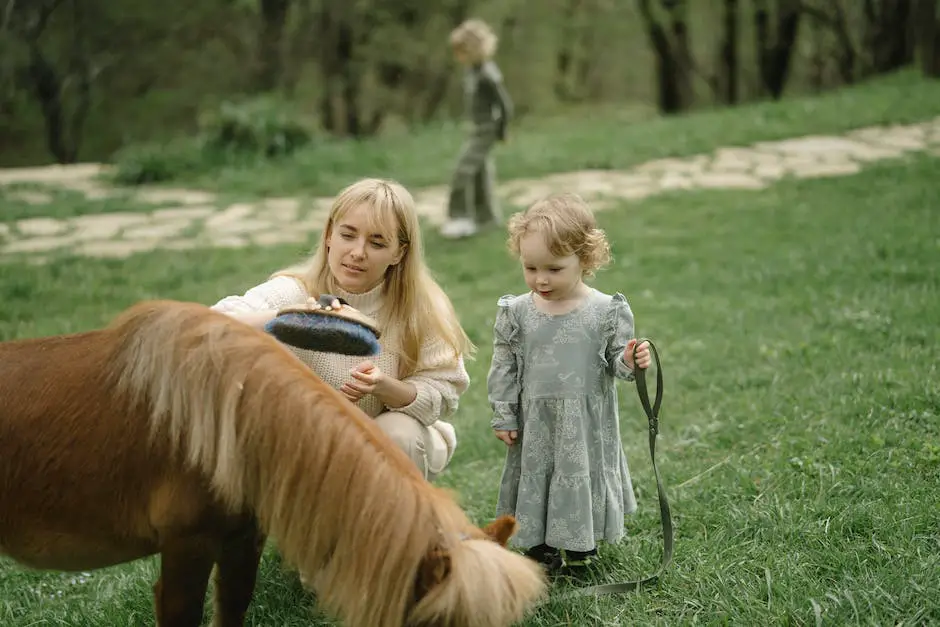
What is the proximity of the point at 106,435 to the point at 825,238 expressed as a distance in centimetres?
616

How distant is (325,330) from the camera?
7.80ft

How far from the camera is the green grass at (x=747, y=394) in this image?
2916 millimetres

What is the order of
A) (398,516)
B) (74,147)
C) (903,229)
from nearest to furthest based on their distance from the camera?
1. (398,516)
2. (903,229)
3. (74,147)

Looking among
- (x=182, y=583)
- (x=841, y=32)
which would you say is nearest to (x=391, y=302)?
(x=182, y=583)

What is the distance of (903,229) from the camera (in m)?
6.98

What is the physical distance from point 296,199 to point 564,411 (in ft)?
22.3

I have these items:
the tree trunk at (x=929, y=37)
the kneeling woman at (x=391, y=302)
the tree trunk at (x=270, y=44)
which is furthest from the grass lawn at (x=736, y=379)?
the tree trunk at (x=270, y=44)

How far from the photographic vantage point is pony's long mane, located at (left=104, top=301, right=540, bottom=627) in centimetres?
195

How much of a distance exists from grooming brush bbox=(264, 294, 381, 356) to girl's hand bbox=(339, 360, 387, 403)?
23cm

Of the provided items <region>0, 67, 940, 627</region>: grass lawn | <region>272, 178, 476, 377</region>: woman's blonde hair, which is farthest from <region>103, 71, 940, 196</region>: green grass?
<region>272, 178, 476, 377</region>: woman's blonde hair

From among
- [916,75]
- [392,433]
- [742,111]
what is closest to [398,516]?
[392,433]

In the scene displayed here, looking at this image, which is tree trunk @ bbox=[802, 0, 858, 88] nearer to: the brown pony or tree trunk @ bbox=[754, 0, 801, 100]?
tree trunk @ bbox=[754, 0, 801, 100]

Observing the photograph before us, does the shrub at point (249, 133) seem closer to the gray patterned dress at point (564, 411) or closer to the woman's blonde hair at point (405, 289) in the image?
the woman's blonde hair at point (405, 289)

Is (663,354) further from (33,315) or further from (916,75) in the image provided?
(916,75)
